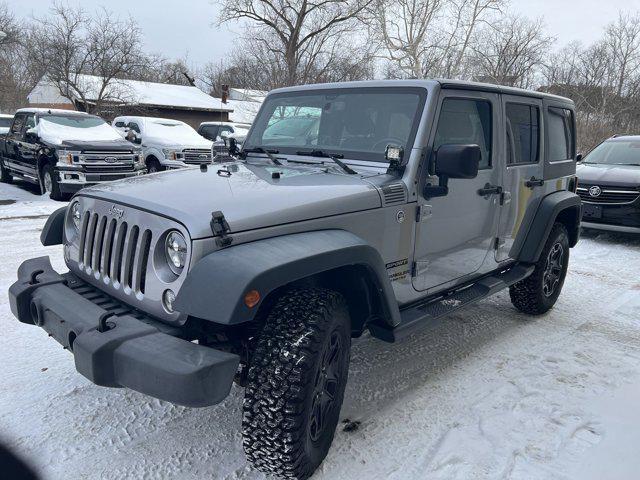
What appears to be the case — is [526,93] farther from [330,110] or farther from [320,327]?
[320,327]

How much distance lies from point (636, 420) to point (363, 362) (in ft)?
5.59

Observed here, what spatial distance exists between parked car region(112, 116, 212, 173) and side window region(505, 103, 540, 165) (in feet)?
30.2

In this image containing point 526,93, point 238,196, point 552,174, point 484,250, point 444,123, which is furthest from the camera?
point 552,174

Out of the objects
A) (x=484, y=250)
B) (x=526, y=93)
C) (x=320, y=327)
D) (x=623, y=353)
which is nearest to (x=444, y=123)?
(x=484, y=250)

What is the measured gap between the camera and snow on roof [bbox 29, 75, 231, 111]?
A: 2264 centimetres

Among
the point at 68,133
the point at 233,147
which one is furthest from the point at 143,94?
the point at 233,147

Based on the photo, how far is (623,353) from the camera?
4102mm

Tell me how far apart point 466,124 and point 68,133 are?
32.1 ft

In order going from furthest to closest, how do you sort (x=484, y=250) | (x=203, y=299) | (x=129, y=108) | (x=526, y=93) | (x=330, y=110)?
(x=129, y=108) → (x=526, y=93) → (x=484, y=250) → (x=330, y=110) → (x=203, y=299)

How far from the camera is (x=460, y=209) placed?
353 centimetres

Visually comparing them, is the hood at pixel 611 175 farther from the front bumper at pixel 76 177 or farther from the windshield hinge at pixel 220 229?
the front bumper at pixel 76 177

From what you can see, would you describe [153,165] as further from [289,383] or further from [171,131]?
[289,383]

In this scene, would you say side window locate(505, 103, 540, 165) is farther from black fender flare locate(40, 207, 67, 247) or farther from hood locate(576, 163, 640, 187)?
hood locate(576, 163, 640, 187)

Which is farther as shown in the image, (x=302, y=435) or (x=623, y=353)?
(x=623, y=353)
